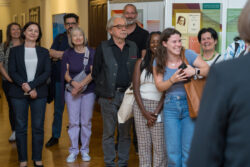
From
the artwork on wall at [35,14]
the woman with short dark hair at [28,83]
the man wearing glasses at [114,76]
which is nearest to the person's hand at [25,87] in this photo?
the woman with short dark hair at [28,83]

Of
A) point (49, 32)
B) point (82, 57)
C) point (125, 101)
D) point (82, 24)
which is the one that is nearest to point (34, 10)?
point (49, 32)

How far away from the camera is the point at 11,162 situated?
5.13 meters

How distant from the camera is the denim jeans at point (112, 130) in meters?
4.49

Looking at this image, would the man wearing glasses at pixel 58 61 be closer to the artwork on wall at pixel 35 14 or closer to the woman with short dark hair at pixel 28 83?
the woman with short dark hair at pixel 28 83

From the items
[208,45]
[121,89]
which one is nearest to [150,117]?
[121,89]

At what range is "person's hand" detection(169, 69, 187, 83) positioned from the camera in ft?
11.7

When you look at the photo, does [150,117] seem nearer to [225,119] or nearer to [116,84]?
[116,84]

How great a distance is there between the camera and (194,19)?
5121 millimetres

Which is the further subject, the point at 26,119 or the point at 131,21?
the point at 131,21

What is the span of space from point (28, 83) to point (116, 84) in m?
1.01

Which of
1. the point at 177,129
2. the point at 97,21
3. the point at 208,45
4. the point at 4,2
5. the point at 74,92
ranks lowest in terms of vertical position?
the point at 177,129

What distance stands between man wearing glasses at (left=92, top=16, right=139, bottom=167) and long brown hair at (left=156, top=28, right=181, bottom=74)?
729mm

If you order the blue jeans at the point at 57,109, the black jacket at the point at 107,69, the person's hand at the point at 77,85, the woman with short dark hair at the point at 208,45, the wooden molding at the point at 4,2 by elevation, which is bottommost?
the blue jeans at the point at 57,109

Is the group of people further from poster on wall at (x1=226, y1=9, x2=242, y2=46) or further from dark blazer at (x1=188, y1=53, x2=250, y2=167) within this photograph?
dark blazer at (x1=188, y1=53, x2=250, y2=167)
